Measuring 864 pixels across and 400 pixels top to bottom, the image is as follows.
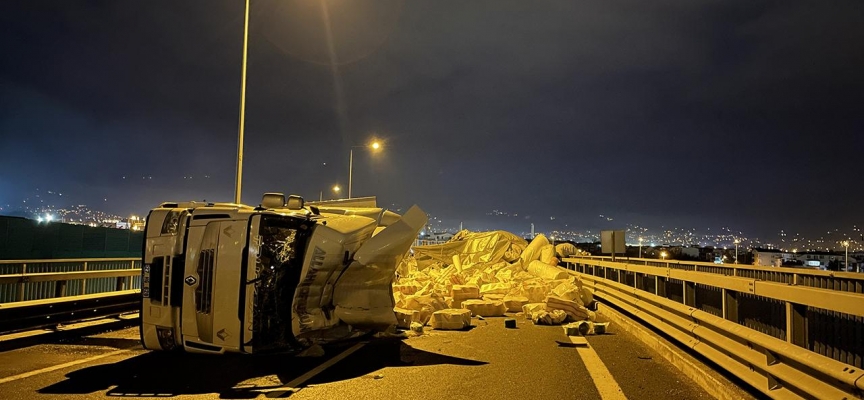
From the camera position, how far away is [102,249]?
2002cm

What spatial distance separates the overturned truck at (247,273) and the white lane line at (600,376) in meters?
3.08

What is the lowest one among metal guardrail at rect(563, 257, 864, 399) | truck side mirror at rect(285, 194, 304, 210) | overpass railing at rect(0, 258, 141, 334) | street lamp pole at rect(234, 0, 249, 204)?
overpass railing at rect(0, 258, 141, 334)

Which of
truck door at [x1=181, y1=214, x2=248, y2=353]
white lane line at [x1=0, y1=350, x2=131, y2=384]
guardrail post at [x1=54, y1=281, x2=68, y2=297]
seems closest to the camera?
white lane line at [x1=0, y1=350, x2=131, y2=384]

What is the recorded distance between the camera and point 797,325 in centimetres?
455

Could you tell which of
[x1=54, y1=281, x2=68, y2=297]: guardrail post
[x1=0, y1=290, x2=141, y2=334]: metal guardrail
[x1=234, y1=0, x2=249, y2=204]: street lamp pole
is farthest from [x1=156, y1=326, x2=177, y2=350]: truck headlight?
[x1=234, y1=0, x2=249, y2=204]: street lamp pole

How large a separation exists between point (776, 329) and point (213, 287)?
7.15m

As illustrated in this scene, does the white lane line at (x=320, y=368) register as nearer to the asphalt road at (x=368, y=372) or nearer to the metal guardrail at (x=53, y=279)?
the asphalt road at (x=368, y=372)

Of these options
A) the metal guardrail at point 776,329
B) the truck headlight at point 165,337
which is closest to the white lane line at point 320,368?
the truck headlight at point 165,337

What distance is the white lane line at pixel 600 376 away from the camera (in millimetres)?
5637

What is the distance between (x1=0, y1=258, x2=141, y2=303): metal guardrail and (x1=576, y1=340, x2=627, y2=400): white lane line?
32.2 feet

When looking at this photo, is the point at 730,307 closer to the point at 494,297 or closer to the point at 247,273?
the point at 247,273

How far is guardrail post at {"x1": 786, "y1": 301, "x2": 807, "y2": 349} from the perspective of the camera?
14.9 ft

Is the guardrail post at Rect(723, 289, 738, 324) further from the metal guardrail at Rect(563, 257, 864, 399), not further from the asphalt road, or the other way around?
the asphalt road

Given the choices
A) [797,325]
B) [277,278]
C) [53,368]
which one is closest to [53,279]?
[53,368]
